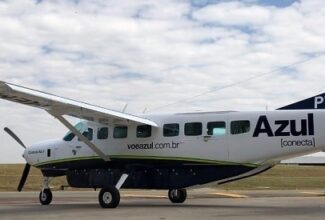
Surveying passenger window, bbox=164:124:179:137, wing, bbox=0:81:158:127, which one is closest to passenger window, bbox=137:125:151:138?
wing, bbox=0:81:158:127

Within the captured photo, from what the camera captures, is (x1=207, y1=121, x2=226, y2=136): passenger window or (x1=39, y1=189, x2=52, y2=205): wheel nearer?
(x1=207, y1=121, x2=226, y2=136): passenger window

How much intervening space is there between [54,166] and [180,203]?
16.3ft

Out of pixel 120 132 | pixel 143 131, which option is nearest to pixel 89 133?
pixel 120 132

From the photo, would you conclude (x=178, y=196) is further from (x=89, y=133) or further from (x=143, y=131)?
(x=89, y=133)

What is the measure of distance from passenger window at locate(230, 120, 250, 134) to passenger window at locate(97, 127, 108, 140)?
4.75 meters

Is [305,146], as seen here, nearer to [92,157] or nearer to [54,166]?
[92,157]

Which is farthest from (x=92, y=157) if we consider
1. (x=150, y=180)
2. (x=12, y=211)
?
(x=12, y=211)

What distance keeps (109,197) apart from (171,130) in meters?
3.13

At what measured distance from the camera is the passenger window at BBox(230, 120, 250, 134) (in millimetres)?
18641

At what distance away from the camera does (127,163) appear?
20.2 metres

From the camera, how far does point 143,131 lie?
2027 cm

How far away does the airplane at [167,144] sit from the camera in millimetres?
17875

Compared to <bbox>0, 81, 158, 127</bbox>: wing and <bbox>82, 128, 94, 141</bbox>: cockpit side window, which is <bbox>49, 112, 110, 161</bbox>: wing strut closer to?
<bbox>0, 81, 158, 127</bbox>: wing

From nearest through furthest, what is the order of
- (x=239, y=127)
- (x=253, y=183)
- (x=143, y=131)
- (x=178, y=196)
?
(x=239, y=127)
(x=143, y=131)
(x=178, y=196)
(x=253, y=183)
